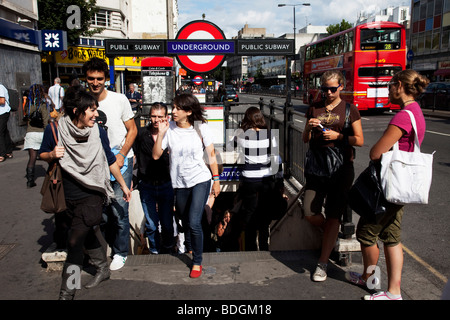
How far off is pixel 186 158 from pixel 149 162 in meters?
0.89

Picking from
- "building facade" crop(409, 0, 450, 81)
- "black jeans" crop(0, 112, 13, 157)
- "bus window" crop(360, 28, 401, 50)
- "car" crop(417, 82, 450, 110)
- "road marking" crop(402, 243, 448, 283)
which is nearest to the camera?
"road marking" crop(402, 243, 448, 283)

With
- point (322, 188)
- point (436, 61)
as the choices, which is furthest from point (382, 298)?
point (436, 61)

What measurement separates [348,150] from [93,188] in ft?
7.32

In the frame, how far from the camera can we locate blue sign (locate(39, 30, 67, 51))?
15719mm

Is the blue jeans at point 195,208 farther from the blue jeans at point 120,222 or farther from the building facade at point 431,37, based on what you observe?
the building facade at point 431,37

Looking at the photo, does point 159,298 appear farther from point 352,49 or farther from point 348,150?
point 352,49

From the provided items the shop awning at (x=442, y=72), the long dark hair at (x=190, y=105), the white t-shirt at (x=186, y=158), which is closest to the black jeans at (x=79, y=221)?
the white t-shirt at (x=186, y=158)

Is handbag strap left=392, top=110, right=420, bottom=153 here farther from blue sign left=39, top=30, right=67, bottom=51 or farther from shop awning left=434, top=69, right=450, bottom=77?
shop awning left=434, top=69, right=450, bottom=77

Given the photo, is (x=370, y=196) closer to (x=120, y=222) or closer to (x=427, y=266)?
(x=427, y=266)

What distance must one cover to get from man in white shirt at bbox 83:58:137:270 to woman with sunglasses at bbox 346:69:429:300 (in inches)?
91.0

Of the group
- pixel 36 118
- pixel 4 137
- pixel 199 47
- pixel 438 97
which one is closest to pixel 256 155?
pixel 199 47

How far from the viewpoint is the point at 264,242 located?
216 inches

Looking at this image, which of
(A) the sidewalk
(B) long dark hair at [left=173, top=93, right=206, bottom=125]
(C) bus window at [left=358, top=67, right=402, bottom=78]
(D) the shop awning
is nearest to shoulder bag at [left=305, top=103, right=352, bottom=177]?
(A) the sidewalk

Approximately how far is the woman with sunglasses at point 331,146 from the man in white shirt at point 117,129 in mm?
1845
